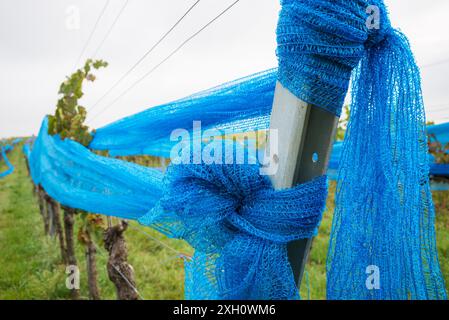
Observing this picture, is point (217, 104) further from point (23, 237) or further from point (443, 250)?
point (23, 237)

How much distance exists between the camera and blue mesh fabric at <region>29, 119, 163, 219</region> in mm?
1366

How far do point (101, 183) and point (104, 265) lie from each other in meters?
3.14

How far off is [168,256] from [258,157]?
394 centimetres

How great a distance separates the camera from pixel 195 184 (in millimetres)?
854

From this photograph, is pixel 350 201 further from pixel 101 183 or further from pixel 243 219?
pixel 101 183

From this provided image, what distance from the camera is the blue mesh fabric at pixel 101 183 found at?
4.48 feet

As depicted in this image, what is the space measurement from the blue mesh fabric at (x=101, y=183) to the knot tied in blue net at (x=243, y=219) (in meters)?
0.40

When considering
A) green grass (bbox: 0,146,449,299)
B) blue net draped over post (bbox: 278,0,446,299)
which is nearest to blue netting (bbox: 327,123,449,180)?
green grass (bbox: 0,146,449,299)

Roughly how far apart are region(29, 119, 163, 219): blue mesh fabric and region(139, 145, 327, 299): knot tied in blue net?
40cm

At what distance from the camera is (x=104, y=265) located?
446 cm
